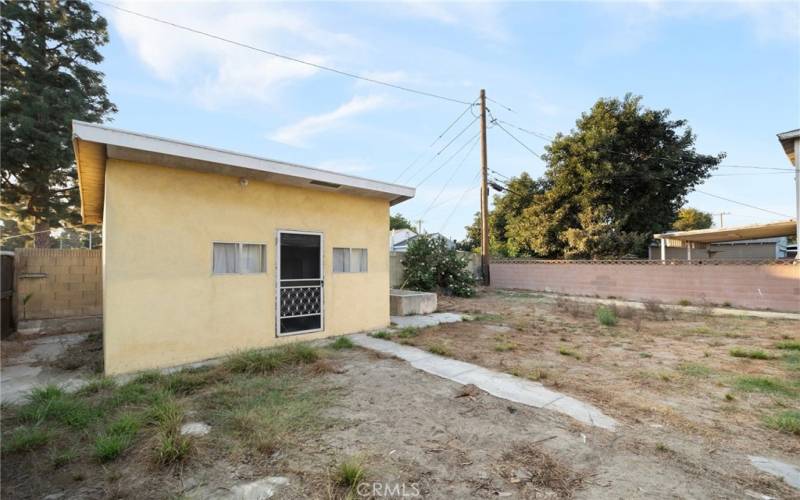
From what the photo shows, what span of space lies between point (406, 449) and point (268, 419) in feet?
4.26

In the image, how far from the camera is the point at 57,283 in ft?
24.5

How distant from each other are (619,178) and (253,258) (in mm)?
17333

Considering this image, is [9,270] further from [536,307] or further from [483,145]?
[483,145]

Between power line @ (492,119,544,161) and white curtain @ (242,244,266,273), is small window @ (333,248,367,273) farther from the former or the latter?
power line @ (492,119,544,161)

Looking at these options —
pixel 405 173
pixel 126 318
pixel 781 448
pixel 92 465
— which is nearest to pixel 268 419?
pixel 92 465

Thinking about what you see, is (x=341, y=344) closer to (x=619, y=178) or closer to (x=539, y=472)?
(x=539, y=472)

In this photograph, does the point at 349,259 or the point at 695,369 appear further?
the point at 349,259

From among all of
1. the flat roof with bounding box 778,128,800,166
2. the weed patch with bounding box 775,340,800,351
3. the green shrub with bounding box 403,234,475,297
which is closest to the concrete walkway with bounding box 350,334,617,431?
the weed patch with bounding box 775,340,800,351

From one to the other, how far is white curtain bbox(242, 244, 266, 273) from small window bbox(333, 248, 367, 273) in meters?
1.42

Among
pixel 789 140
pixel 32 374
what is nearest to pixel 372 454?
pixel 32 374

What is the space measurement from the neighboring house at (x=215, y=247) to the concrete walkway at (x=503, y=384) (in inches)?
67.1

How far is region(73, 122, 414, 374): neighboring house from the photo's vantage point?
15.1 feet

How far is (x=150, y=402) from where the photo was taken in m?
3.59

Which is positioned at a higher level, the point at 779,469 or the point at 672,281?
the point at 672,281
